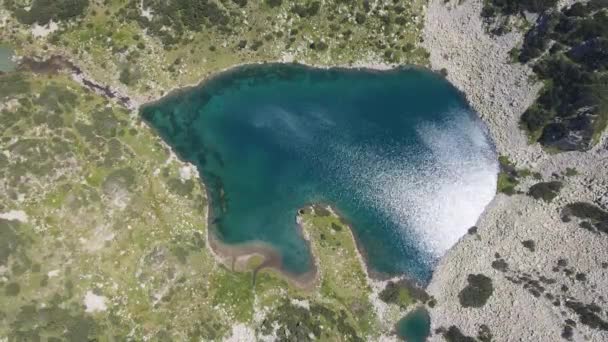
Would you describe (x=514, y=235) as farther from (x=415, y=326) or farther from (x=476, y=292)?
(x=415, y=326)

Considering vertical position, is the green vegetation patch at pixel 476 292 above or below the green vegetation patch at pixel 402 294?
above

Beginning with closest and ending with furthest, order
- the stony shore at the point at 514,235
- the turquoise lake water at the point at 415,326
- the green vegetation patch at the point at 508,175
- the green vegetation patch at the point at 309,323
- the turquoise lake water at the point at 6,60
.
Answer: the stony shore at the point at 514,235, the green vegetation patch at the point at 309,323, the turquoise lake water at the point at 415,326, the green vegetation patch at the point at 508,175, the turquoise lake water at the point at 6,60

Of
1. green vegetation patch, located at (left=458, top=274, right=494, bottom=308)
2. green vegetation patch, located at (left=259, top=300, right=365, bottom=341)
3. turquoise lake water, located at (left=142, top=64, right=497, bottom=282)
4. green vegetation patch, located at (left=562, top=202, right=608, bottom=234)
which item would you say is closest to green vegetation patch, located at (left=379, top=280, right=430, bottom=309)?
turquoise lake water, located at (left=142, top=64, right=497, bottom=282)

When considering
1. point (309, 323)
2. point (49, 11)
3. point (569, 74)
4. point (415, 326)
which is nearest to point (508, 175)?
point (569, 74)

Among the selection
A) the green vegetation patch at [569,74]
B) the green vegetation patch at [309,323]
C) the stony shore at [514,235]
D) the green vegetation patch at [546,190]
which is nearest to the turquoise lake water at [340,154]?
the stony shore at [514,235]

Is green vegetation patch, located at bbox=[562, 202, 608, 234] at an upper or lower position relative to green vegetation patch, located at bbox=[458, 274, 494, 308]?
upper

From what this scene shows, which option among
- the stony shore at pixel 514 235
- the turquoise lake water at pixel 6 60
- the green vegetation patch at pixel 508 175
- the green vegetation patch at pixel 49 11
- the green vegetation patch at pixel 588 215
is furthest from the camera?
the green vegetation patch at pixel 49 11

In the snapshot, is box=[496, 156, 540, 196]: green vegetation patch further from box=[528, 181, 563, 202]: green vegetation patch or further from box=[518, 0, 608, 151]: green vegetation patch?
box=[518, 0, 608, 151]: green vegetation patch

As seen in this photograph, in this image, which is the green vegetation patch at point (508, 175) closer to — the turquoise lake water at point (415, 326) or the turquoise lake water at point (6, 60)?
the turquoise lake water at point (415, 326)
